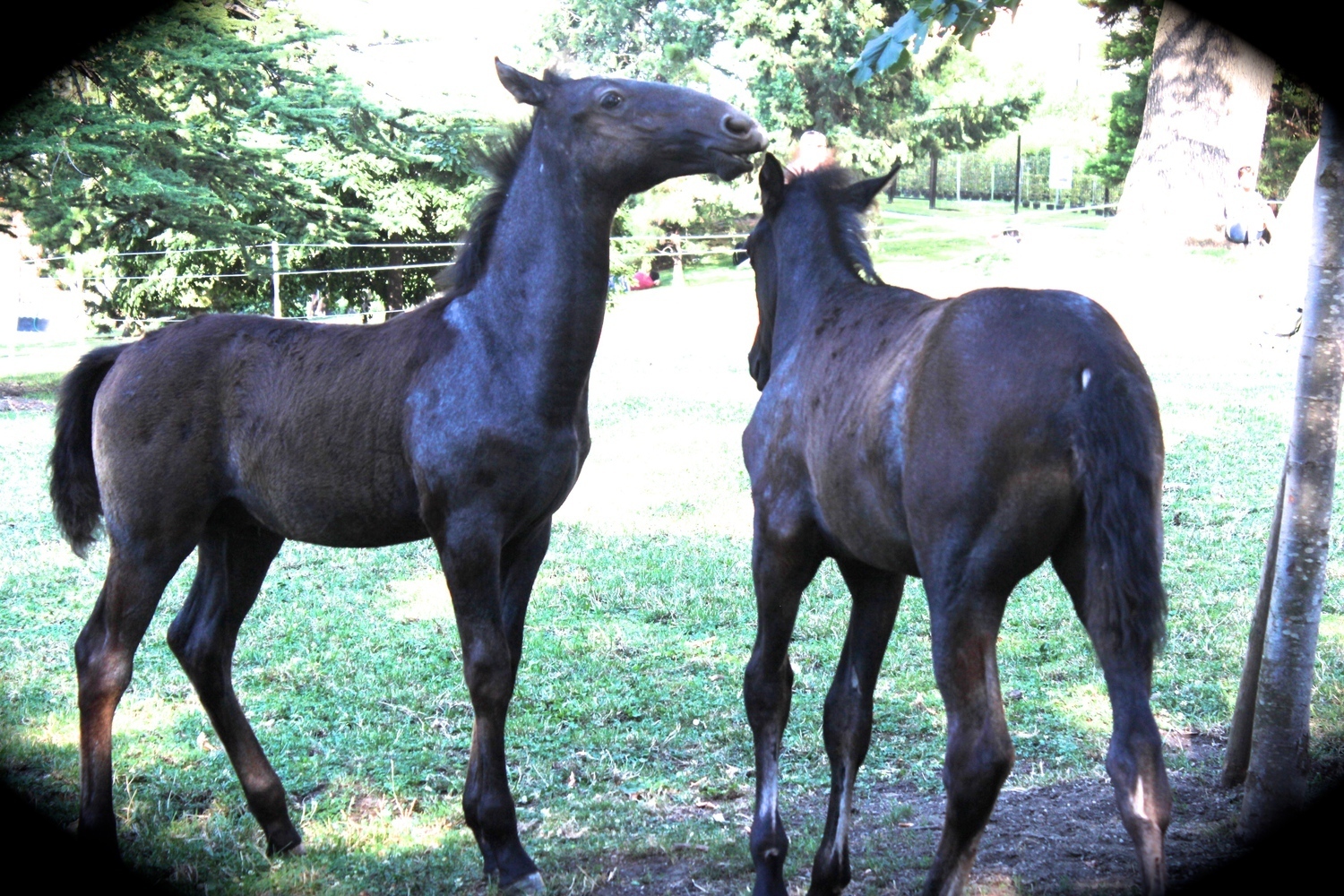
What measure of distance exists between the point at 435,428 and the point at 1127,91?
2716 centimetres

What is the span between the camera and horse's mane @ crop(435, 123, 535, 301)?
404cm

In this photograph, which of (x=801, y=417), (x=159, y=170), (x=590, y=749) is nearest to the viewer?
(x=801, y=417)

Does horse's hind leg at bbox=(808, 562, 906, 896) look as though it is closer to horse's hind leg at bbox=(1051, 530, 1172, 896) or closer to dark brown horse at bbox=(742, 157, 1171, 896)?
dark brown horse at bbox=(742, 157, 1171, 896)

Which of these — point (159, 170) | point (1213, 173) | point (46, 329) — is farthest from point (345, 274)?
point (1213, 173)

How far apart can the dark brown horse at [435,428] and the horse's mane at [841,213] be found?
21.7 inches

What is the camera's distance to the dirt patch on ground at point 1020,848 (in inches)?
141

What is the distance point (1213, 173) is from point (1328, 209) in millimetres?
17023

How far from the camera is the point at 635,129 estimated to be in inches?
147

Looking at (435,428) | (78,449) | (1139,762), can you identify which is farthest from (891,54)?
(78,449)

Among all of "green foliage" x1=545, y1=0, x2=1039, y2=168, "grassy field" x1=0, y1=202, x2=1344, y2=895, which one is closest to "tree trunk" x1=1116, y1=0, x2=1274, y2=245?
"green foliage" x1=545, y1=0, x2=1039, y2=168

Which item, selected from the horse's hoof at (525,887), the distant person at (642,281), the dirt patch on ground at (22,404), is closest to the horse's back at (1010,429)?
the horse's hoof at (525,887)

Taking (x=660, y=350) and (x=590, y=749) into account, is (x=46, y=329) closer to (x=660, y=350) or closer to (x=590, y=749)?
(x=660, y=350)

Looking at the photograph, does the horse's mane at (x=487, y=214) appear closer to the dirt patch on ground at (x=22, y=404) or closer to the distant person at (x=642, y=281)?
the dirt patch on ground at (x=22, y=404)

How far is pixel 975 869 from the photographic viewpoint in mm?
3643
